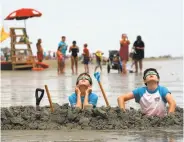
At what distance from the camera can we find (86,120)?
24.4 ft

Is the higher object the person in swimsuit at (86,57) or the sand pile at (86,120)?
the person in swimsuit at (86,57)

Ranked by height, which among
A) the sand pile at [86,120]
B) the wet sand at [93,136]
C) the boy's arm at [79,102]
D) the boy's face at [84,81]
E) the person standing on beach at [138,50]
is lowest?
the wet sand at [93,136]

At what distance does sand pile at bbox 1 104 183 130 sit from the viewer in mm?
7368

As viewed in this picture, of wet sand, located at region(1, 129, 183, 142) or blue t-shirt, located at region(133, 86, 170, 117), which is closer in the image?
wet sand, located at region(1, 129, 183, 142)

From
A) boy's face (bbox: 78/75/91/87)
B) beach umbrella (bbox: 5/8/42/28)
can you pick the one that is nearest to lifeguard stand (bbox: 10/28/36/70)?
beach umbrella (bbox: 5/8/42/28)

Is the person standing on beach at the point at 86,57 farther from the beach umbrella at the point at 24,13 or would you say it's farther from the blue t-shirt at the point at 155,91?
the blue t-shirt at the point at 155,91

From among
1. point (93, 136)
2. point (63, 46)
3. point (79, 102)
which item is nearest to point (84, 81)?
point (79, 102)

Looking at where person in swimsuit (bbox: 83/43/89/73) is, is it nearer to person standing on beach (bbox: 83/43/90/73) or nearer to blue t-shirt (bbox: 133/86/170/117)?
person standing on beach (bbox: 83/43/90/73)

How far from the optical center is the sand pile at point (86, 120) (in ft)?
24.2

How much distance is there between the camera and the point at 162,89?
7875 mm

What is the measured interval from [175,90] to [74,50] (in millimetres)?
12227

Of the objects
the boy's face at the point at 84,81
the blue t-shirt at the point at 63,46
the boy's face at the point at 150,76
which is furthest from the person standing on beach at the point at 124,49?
the boy's face at the point at 150,76

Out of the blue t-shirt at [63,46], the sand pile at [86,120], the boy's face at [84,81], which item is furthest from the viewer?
the blue t-shirt at [63,46]

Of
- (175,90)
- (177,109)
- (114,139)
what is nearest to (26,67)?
(175,90)
